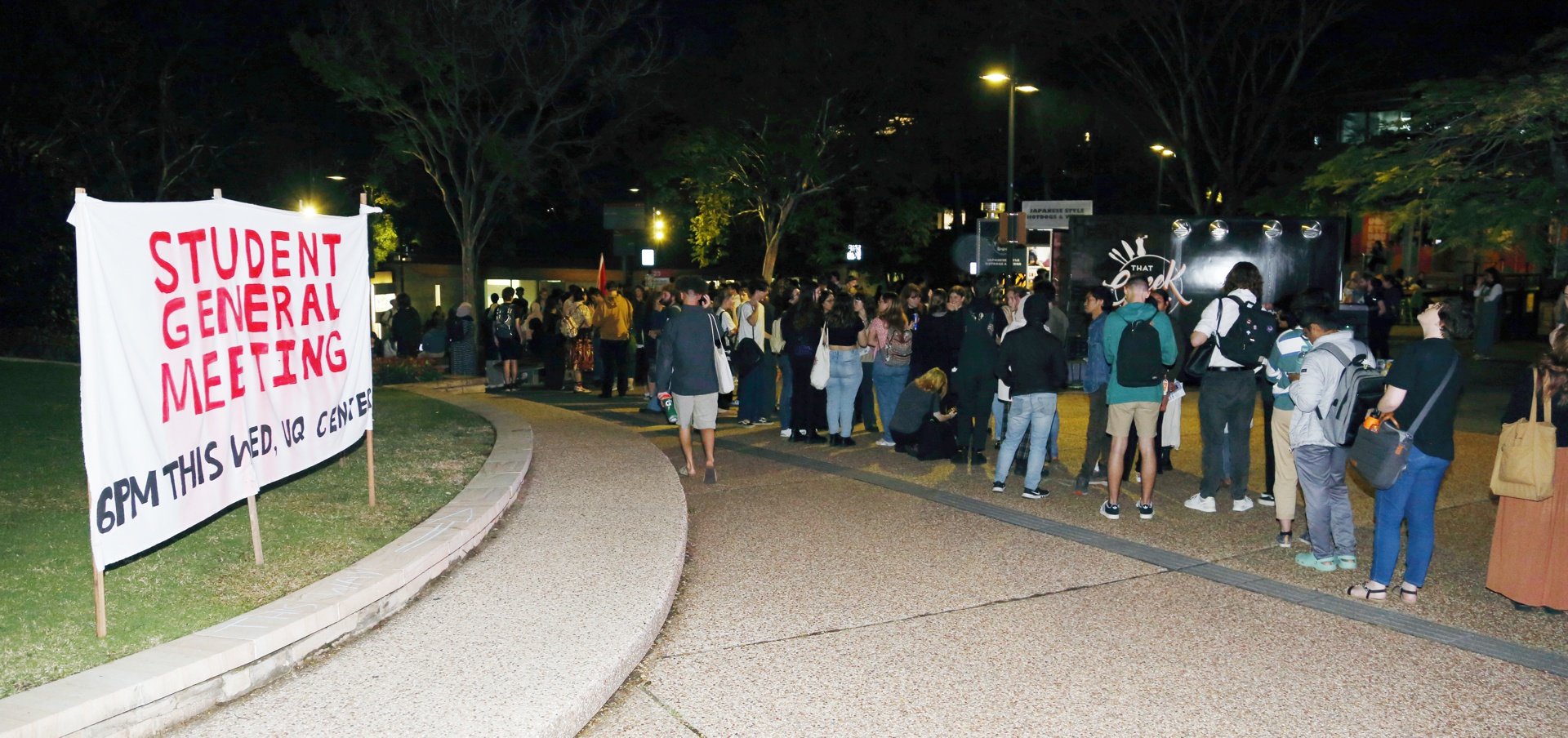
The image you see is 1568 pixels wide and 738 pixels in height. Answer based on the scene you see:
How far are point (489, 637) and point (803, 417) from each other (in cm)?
708

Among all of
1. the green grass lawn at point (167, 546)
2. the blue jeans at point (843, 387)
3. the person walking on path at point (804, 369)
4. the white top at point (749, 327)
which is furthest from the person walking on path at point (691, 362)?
the white top at point (749, 327)

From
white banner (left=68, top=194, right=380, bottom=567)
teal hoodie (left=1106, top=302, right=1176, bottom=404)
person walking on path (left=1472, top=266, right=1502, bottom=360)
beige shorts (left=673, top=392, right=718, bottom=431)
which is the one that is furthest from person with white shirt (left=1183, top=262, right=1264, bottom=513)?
person walking on path (left=1472, top=266, right=1502, bottom=360)

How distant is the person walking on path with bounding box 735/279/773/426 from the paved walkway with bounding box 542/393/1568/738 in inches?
187

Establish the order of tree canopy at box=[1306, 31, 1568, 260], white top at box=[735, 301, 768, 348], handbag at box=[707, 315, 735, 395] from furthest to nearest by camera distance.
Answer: tree canopy at box=[1306, 31, 1568, 260]
white top at box=[735, 301, 768, 348]
handbag at box=[707, 315, 735, 395]

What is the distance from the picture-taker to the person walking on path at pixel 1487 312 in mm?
22312

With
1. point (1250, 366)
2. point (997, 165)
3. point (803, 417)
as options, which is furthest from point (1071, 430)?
point (997, 165)

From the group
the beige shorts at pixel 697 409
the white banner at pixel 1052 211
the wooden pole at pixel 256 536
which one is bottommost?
the wooden pole at pixel 256 536

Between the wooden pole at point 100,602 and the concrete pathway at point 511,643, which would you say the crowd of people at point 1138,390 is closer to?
the concrete pathway at point 511,643

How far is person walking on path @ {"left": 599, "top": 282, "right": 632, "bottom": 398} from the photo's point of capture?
16.0 metres

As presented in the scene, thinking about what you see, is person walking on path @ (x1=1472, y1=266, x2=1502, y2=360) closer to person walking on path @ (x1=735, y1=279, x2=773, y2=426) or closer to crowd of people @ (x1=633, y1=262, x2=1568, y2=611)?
crowd of people @ (x1=633, y1=262, x2=1568, y2=611)

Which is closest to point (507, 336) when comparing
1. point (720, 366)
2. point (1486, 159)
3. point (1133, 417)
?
point (720, 366)

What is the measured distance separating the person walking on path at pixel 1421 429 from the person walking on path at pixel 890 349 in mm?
5511

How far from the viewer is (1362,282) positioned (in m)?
15.3

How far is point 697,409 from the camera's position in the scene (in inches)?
375
